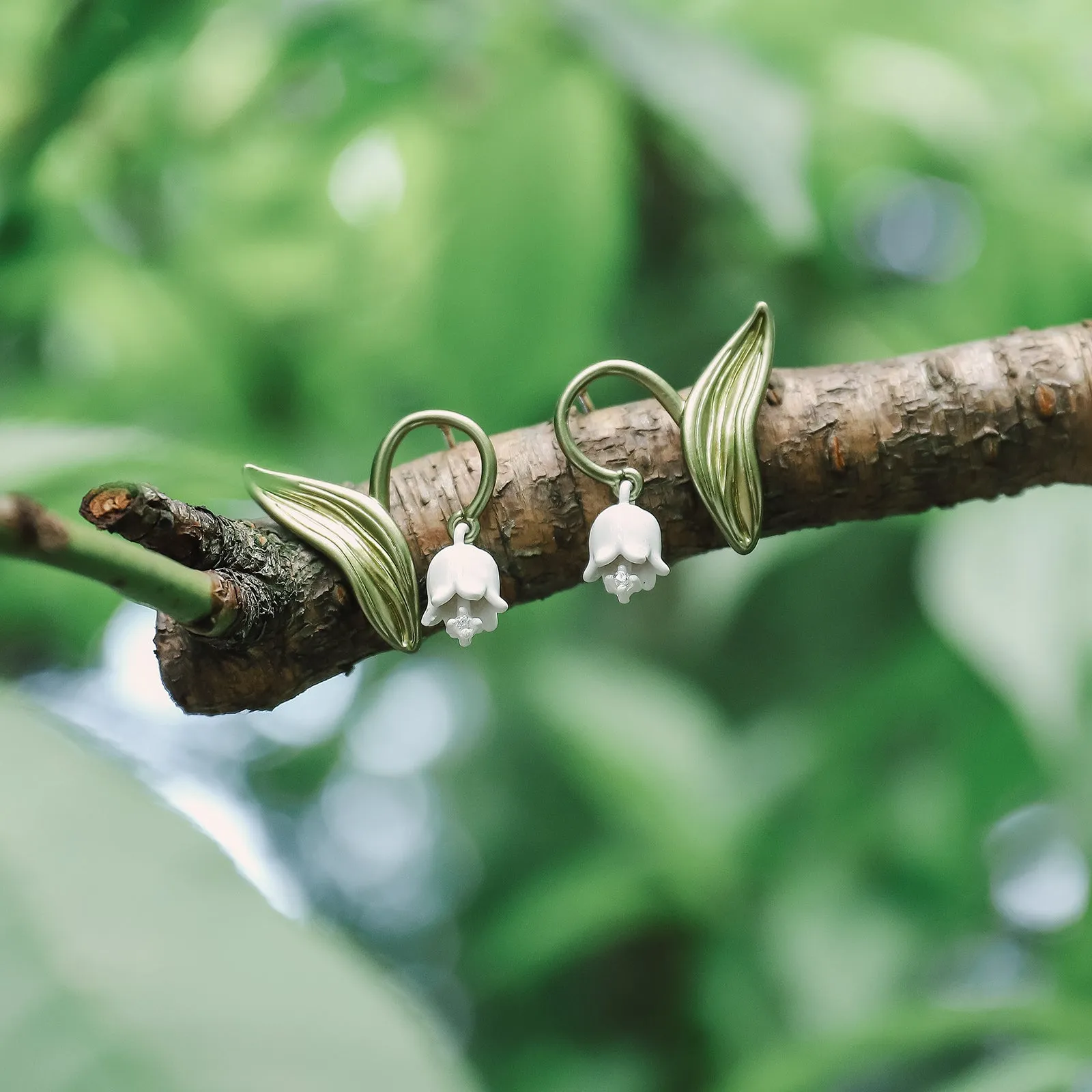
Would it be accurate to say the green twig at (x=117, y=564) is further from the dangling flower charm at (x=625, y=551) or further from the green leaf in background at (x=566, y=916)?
the green leaf in background at (x=566, y=916)

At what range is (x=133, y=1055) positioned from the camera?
138 millimetres

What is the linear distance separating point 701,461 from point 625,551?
0.14ft

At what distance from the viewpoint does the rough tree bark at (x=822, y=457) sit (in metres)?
0.35

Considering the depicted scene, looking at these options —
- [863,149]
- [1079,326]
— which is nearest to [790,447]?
[1079,326]

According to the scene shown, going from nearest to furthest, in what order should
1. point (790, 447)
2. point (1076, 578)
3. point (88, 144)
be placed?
point (790, 447)
point (1076, 578)
point (88, 144)

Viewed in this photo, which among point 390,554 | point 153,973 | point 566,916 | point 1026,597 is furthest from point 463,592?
point 566,916

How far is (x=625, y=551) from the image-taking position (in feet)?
1.06

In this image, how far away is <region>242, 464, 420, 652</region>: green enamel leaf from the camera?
33cm

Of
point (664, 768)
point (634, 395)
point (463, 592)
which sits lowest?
point (463, 592)

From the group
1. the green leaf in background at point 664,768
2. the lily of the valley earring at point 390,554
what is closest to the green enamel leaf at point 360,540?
the lily of the valley earring at point 390,554

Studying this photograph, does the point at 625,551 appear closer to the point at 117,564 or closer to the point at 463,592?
the point at 463,592

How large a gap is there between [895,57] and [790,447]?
0.45m

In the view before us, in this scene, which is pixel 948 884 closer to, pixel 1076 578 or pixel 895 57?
pixel 1076 578

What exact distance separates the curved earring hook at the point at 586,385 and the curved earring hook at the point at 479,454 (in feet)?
0.07
